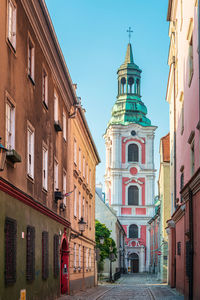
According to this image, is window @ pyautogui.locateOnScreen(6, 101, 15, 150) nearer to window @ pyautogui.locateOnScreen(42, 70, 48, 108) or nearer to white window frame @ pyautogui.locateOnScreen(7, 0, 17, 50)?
white window frame @ pyautogui.locateOnScreen(7, 0, 17, 50)

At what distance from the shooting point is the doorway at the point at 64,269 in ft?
76.9

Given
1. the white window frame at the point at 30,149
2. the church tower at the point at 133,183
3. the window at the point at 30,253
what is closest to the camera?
the window at the point at 30,253

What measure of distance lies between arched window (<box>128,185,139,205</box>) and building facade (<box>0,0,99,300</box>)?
218 ft

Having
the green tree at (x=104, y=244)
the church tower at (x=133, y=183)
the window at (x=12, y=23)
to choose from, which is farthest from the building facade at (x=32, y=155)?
the church tower at (x=133, y=183)

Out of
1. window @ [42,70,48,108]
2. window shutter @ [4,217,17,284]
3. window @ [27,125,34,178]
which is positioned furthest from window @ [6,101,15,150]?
window @ [42,70,48,108]

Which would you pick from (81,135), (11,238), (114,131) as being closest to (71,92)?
(81,135)

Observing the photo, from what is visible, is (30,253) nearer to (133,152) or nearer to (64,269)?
(64,269)

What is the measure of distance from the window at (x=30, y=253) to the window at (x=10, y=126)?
9.38ft

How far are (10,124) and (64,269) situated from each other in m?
11.4

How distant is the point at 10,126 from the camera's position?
1351 cm

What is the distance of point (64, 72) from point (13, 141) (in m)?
9.05

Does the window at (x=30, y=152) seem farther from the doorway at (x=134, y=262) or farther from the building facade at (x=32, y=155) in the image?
the doorway at (x=134, y=262)

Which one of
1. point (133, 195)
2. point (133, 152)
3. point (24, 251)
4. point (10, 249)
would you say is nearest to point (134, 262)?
point (133, 195)

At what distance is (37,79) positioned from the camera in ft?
56.0
